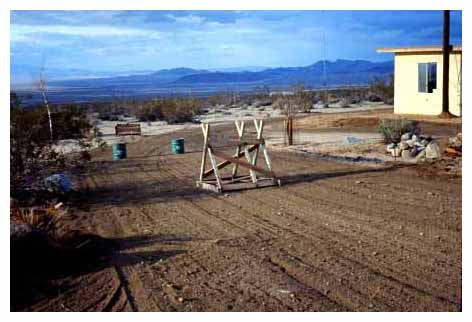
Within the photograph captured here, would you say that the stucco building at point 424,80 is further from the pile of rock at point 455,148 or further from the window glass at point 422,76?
the pile of rock at point 455,148

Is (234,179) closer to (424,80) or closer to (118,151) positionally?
(118,151)

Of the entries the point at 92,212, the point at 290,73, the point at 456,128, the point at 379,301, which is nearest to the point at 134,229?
the point at 92,212

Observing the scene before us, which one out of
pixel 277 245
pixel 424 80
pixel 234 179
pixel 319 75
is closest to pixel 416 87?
pixel 424 80

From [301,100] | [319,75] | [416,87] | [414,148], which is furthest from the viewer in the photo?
[319,75]

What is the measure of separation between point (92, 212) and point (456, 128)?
1436 cm

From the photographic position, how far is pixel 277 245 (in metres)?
7.73

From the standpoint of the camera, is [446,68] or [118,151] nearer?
[118,151]

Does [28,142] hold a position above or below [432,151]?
above

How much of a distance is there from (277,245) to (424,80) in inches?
766

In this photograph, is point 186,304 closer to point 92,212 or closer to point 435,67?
point 92,212

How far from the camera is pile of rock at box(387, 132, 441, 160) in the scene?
1422 centimetres

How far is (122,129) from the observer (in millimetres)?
25641

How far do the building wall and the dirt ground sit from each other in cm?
1268

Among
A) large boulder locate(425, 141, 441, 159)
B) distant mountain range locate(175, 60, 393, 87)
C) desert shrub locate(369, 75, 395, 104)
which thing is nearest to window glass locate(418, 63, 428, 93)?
large boulder locate(425, 141, 441, 159)
